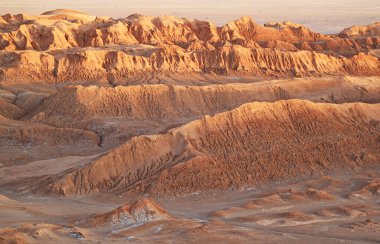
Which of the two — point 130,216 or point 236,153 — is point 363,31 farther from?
point 130,216

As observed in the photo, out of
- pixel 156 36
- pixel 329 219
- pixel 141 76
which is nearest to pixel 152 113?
pixel 141 76

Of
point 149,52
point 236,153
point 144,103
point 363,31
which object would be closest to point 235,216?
point 236,153

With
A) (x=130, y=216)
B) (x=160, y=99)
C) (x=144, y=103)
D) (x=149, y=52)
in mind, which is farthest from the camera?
(x=149, y=52)

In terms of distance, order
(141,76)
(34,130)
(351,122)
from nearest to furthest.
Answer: (351,122)
(34,130)
(141,76)

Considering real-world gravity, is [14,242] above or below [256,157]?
above

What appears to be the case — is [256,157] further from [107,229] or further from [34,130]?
[34,130]

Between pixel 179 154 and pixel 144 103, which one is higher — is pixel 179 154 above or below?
above

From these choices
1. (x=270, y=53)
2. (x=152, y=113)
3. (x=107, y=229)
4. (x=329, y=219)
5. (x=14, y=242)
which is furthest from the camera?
(x=270, y=53)

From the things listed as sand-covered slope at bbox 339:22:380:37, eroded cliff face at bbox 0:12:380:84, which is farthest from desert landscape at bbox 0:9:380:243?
sand-covered slope at bbox 339:22:380:37
